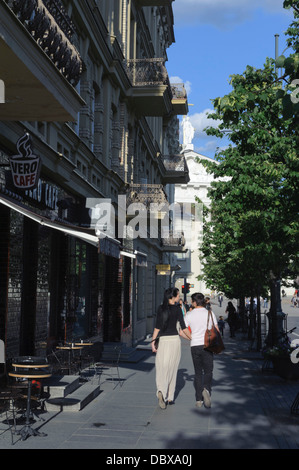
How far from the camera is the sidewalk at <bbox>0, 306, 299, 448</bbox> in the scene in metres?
7.45

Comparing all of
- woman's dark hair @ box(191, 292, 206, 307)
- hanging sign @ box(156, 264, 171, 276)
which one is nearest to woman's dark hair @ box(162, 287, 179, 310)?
woman's dark hair @ box(191, 292, 206, 307)

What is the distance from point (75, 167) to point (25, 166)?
4.01 meters

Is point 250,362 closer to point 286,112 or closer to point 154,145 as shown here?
point 286,112

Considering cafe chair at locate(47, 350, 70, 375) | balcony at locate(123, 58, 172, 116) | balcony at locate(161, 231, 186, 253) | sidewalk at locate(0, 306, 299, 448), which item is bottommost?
sidewalk at locate(0, 306, 299, 448)

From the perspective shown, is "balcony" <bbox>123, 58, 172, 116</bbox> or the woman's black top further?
"balcony" <bbox>123, 58, 172, 116</bbox>

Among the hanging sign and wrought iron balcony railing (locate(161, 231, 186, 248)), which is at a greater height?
wrought iron balcony railing (locate(161, 231, 186, 248))

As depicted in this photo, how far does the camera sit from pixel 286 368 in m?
13.7

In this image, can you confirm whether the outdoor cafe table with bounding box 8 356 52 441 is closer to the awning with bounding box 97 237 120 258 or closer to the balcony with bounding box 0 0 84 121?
the awning with bounding box 97 237 120 258

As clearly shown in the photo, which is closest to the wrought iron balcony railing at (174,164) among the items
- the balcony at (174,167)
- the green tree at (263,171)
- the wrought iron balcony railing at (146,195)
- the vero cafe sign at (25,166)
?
the balcony at (174,167)

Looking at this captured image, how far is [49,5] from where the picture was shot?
7.89 m

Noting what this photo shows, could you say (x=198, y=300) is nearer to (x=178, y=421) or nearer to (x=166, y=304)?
(x=166, y=304)

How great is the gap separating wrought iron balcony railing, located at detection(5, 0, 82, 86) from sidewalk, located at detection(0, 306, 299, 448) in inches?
187

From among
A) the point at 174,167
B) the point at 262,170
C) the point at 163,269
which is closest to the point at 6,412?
the point at 262,170
